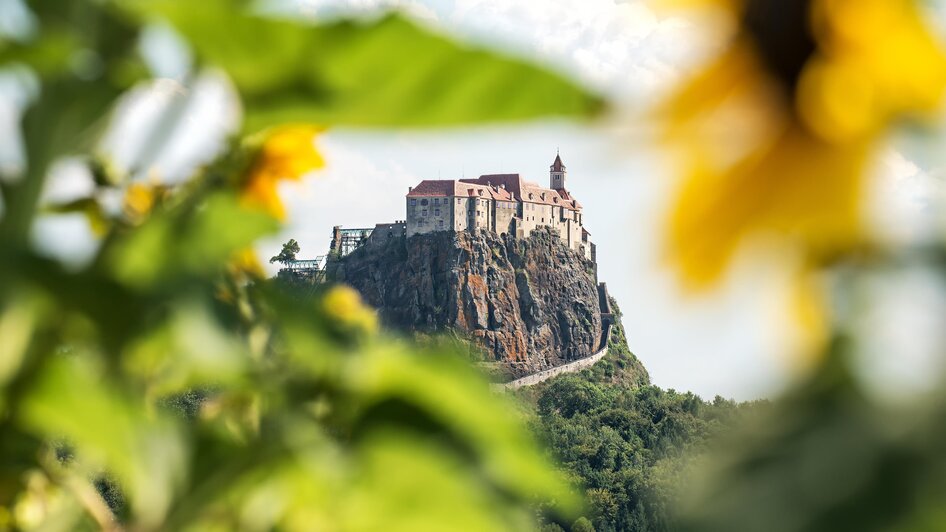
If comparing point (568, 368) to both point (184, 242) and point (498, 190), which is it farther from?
point (184, 242)

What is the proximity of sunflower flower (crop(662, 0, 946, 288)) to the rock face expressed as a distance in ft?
74.0

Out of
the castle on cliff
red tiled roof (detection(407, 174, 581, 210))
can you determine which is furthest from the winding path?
red tiled roof (detection(407, 174, 581, 210))

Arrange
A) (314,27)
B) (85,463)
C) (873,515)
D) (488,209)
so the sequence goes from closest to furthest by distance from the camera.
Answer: (873,515)
(314,27)
(85,463)
(488,209)

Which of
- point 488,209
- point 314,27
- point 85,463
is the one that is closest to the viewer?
point 314,27

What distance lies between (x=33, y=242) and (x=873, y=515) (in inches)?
7.5

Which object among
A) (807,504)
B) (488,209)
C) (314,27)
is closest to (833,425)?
(807,504)

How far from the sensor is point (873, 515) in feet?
0.19

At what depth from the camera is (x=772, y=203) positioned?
0.32ft

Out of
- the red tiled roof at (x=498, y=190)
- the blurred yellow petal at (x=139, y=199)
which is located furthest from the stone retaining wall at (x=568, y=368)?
the blurred yellow petal at (x=139, y=199)

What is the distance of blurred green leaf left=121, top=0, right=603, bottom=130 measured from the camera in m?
0.16

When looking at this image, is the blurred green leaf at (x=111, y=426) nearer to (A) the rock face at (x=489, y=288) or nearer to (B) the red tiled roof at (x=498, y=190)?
(A) the rock face at (x=489, y=288)

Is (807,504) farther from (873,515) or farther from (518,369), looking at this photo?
(518,369)

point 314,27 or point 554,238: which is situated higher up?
point 554,238

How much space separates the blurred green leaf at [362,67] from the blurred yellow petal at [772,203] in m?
0.05
